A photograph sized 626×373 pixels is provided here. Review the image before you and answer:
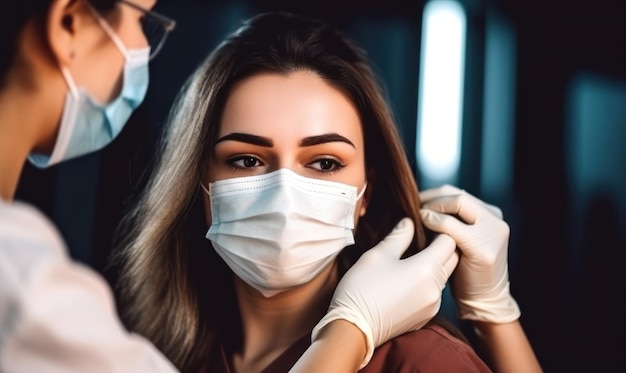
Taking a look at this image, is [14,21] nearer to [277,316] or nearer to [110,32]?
[110,32]

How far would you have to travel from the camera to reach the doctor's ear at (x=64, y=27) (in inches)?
39.0

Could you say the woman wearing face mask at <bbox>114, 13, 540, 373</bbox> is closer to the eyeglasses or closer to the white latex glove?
the white latex glove

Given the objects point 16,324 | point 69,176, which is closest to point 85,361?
point 16,324

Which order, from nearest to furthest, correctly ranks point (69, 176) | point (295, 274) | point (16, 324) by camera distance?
point (16, 324) < point (295, 274) < point (69, 176)

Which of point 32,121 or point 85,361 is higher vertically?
point 32,121

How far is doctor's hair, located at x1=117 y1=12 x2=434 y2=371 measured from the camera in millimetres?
1570

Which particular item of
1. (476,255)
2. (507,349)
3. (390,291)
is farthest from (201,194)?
(507,349)

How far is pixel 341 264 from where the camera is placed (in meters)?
1.65

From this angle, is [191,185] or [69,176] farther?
[69,176]

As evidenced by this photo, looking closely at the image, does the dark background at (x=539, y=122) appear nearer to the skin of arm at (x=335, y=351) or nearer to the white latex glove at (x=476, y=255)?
the white latex glove at (x=476, y=255)

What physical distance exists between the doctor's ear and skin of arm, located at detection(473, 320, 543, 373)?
101 cm

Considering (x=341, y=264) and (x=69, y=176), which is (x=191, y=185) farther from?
(x=69, y=176)

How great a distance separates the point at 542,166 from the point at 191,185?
174 centimetres

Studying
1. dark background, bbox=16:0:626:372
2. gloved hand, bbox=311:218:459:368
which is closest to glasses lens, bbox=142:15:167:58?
gloved hand, bbox=311:218:459:368
